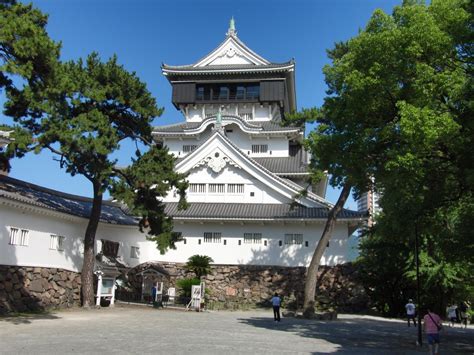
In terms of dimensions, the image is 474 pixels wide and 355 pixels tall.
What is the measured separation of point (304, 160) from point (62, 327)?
23.4 m

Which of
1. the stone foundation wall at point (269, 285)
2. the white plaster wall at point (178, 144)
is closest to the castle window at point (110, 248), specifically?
the stone foundation wall at point (269, 285)

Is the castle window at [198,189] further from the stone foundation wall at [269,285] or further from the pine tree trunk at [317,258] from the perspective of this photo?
the pine tree trunk at [317,258]

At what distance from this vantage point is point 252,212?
29812mm

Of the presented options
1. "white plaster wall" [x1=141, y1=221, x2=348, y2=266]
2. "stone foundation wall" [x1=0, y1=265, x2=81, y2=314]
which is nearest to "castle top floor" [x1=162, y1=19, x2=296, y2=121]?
"white plaster wall" [x1=141, y1=221, x2=348, y2=266]

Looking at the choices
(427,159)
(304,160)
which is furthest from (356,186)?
A: (304,160)

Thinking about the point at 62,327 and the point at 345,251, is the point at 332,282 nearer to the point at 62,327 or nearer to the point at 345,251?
the point at 345,251

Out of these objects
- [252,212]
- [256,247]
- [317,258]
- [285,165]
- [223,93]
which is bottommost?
[317,258]

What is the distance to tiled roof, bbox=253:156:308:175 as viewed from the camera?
33906 mm

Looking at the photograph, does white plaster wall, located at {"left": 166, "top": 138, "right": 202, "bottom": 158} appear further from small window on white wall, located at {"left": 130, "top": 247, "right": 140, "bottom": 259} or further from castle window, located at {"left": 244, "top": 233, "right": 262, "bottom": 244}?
castle window, located at {"left": 244, "top": 233, "right": 262, "bottom": 244}

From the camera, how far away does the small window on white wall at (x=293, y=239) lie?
29.6 meters

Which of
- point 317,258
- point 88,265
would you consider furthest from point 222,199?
point 88,265

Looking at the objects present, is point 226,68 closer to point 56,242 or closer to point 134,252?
point 134,252

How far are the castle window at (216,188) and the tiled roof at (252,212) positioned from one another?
38.3 inches

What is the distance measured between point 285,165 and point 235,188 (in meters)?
5.13
